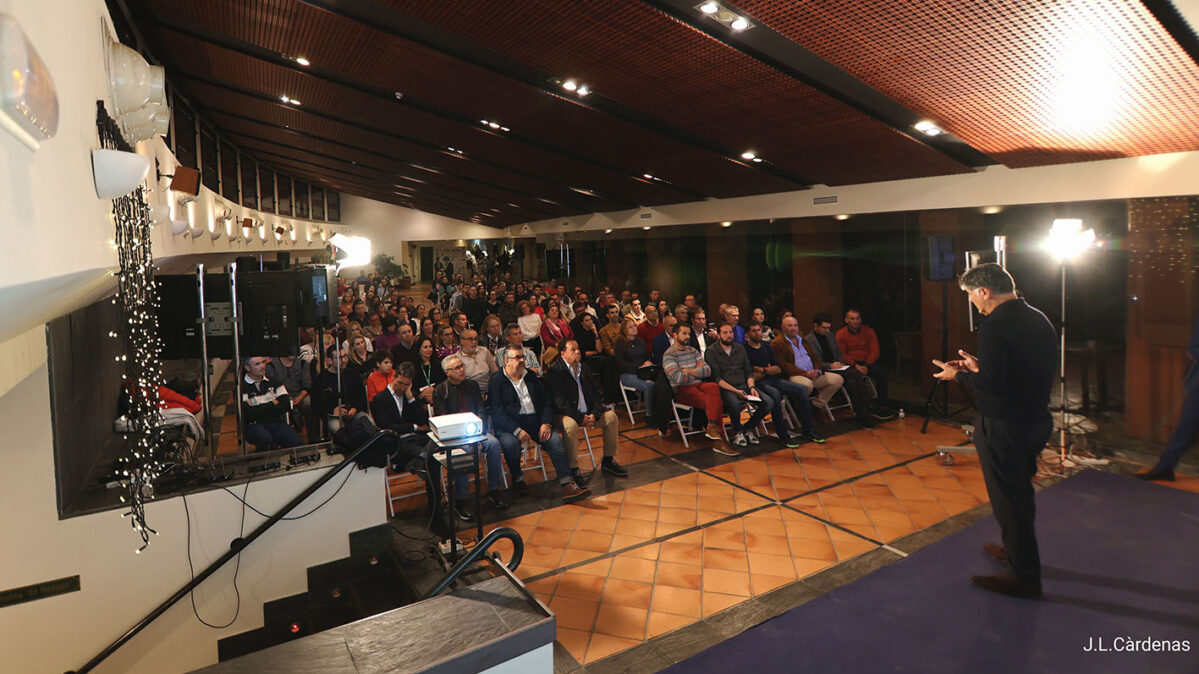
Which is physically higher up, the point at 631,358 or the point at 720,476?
the point at 631,358

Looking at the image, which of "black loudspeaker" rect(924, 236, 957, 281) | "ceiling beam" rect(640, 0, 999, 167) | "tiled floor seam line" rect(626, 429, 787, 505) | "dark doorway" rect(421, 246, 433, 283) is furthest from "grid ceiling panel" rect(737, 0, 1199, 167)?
"dark doorway" rect(421, 246, 433, 283)

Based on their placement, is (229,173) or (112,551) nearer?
(112,551)

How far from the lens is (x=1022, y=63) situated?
3.64m

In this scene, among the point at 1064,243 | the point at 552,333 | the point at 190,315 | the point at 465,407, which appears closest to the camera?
the point at 190,315

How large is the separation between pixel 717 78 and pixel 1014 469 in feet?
10.1

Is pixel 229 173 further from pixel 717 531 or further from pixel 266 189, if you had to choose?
pixel 717 531

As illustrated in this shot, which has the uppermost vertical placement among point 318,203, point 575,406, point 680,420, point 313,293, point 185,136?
point 318,203

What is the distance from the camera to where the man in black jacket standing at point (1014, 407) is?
3119 mm

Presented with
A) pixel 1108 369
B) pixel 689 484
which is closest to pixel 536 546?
pixel 689 484

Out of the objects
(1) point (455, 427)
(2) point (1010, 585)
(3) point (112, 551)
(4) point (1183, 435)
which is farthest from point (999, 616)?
(3) point (112, 551)

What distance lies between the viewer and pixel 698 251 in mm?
10070

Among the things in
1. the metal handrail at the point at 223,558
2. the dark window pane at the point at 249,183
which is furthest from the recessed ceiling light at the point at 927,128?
the dark window pane at the point at 249,183

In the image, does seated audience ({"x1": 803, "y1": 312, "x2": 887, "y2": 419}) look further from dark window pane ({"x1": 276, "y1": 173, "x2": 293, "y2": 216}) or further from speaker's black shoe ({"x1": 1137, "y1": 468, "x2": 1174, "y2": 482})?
dark window pane ({"x1": 276, "y1": 173, "x2": 293, "y2": 216})

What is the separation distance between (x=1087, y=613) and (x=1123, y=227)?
3734 mm
